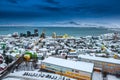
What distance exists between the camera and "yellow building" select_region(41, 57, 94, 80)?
10531 mm

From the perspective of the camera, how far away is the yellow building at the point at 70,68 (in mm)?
10531

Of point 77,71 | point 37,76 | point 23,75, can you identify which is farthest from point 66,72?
point 23,75

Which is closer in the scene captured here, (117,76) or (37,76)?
(37,76)

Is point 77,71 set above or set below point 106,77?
above

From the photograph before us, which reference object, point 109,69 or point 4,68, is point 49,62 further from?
point 109,69

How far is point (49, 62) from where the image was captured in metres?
11.9

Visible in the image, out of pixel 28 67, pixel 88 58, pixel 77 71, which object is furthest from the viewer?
pixel 88 58

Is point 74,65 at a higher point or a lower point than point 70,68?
higher

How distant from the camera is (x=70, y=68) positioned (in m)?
10.9

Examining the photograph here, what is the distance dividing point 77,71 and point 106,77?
9.65 feet

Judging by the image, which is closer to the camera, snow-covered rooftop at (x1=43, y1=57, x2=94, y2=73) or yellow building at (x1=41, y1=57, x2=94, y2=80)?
yellow building at (x1=41, y1=57, x2=94, y2=80)

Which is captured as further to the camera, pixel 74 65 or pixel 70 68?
pixel 74 65

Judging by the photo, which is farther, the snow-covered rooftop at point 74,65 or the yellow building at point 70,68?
the snow-covered rooftop at point 74,65

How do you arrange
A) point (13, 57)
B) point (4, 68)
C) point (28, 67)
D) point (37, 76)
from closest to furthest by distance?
point (37, 76)
point (4, 68)
point (28, 67)
point (13, 57)
